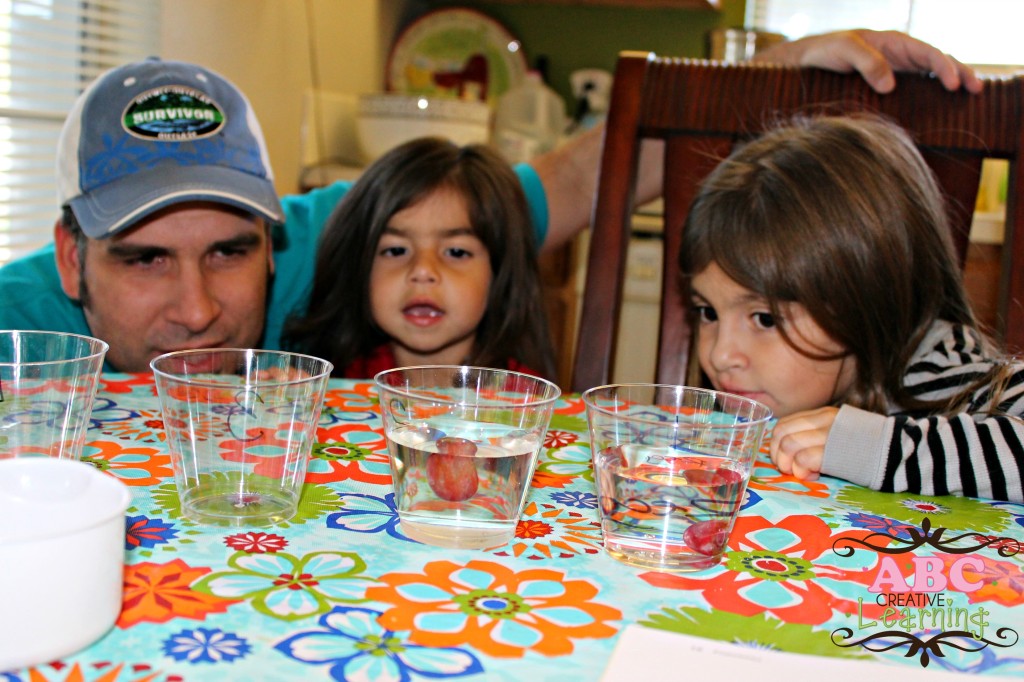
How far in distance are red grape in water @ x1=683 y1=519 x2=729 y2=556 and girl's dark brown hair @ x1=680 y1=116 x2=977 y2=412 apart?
0.63 meters

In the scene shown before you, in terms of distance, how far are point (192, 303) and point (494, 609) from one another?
0.93 m

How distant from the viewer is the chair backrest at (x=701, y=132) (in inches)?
45.0

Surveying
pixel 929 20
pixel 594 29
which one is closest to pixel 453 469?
pixel 594 29

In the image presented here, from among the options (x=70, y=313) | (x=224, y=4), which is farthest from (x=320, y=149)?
(x=70, y=313)

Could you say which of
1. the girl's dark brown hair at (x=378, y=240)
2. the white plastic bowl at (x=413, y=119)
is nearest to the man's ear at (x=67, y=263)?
the girl's dark brown hair at (x=378, y=240)

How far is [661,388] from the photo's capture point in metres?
0.66

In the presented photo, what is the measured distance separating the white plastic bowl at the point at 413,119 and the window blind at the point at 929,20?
125cm

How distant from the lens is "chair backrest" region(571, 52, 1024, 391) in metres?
1.14

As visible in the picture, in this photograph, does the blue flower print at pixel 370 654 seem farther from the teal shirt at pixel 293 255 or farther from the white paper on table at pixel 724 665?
the teal shirt at pixel 293 255

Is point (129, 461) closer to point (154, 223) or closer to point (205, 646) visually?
point (205, 646)

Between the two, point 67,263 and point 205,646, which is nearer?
point 205,646

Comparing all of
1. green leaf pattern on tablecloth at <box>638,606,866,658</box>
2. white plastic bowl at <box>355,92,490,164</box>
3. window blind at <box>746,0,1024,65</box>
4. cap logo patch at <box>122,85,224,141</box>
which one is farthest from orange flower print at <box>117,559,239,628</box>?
window blind at <box>746,0,1024,65</box>

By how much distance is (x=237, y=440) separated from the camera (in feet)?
1.84

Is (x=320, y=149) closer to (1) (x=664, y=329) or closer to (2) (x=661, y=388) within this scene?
(1) (x=664, y=329)
